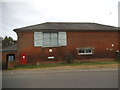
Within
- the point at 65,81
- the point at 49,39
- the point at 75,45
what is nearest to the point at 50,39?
the point at 49,39

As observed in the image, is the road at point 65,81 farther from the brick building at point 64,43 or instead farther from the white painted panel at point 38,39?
the white painted panel at point 38,39

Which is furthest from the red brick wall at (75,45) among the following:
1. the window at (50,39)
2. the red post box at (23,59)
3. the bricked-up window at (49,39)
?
the window at (50,39)

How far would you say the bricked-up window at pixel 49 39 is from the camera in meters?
15.3

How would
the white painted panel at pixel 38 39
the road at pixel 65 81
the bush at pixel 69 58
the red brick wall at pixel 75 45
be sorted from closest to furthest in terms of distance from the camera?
the road at pixel 65 81 → the bush at pixel 69 58 → the red brick wall at pixel 75 45 → the white painted panel at pixel 38 39

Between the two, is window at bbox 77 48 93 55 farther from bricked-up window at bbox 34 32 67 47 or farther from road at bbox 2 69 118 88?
road at bbox 2 69 118 88

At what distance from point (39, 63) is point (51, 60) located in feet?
6.01

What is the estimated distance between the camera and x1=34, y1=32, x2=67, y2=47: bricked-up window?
50.3ft

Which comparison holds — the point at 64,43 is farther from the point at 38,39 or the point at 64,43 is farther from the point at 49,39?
the point at 38,39

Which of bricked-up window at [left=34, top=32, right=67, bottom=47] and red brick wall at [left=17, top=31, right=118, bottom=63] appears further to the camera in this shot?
bricked-up window at [left=34, top=32, right=67, bottom=47]

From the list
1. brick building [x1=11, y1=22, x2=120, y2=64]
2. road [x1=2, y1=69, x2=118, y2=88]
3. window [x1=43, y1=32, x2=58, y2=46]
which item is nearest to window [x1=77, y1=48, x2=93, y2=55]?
brick building [x1=11, y1=22, x2=120, y2=64]

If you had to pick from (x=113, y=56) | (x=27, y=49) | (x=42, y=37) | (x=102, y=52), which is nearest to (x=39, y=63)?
(x=27, y=49)

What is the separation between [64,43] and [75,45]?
5.81 feet

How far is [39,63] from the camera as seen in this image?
1510 centimetres

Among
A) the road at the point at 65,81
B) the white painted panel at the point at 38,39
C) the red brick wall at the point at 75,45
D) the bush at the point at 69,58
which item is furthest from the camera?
the white painted panel at the point at 38,39
